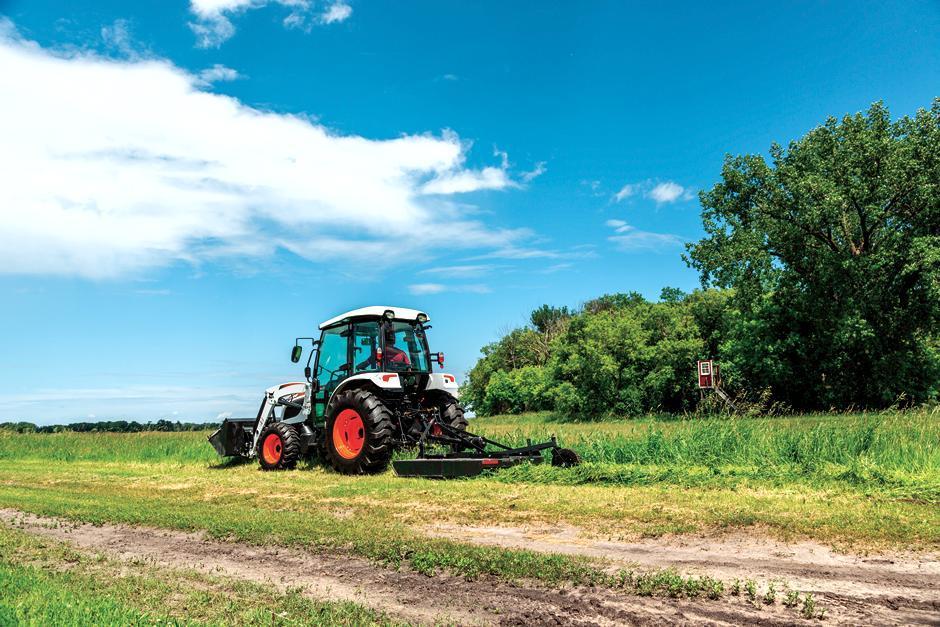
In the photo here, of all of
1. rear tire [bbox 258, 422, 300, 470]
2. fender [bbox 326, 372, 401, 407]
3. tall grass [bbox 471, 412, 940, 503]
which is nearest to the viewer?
tall grass [bbox 471, 412, 940, 503]

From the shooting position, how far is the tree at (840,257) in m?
29.7

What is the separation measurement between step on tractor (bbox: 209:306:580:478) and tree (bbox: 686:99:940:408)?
77.5ft

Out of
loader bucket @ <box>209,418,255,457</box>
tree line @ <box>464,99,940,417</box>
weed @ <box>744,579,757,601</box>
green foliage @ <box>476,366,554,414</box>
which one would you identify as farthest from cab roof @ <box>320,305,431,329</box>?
green foliage @ <box>476,366,554,414</box>

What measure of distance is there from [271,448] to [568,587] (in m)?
10.8

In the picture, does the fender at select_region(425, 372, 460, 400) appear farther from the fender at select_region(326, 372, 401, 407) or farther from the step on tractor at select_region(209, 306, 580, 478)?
the fender at select_region(326, 372, 401, 407)

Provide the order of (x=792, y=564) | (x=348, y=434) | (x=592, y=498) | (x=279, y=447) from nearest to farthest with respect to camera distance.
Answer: (x=792, y=564) → (x=592, y=498) → (x=348, y=434) → (x=279, y=447)

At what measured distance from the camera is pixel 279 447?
14219 millimetres

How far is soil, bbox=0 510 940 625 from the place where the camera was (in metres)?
4.25

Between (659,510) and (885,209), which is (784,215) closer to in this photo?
(885,209)

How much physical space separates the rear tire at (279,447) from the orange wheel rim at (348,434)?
151 centimetres

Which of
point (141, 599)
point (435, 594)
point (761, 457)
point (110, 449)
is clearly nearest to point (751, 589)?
point (435, 594)

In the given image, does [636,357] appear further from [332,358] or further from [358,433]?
[358,433]

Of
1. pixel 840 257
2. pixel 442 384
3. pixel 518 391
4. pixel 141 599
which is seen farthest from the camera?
pixel 518 391

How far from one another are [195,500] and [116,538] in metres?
2.73
